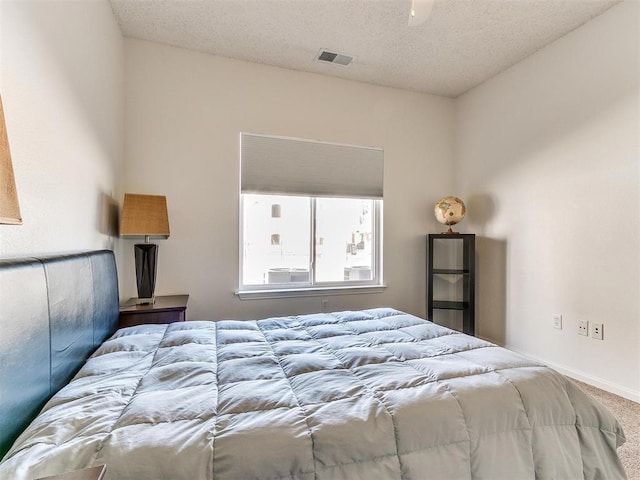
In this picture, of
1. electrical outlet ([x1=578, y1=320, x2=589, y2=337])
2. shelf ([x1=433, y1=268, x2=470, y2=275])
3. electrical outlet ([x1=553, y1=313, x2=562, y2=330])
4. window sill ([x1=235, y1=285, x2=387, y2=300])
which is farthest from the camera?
shelf ([x1=433, y1=268, x2=470, y2=275])

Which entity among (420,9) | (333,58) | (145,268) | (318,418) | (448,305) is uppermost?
(333,58)

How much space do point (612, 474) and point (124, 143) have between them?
140 inches

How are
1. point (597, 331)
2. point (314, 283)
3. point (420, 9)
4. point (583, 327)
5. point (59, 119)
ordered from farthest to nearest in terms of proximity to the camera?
1. point (314, 283)
2. point (583, 327)
3. point (597, 331)
4. point (420, 9)
5. point (59, 119)

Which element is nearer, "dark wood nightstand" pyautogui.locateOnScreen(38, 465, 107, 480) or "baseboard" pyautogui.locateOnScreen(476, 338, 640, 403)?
"dark wood nightstand" pyautogui.locateOnScreen(38, 465, 107, 480)

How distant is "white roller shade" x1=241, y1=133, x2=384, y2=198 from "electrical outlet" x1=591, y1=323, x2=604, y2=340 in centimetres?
214

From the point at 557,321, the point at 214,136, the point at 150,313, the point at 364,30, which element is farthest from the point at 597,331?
the point at 214,136

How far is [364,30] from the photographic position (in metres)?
2.69

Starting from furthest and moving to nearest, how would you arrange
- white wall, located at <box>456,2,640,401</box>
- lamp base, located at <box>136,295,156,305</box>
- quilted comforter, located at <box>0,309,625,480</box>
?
lamp base, located at <box>136,295,156,305</box>, white wall, located at <box>456,2,640,401</box>, quilted comforter, located at <box>0,309,625,480</box>

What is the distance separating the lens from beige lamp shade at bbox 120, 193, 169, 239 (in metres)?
2.39

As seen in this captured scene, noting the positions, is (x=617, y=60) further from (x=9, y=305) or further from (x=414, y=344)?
(x=9, y=305)

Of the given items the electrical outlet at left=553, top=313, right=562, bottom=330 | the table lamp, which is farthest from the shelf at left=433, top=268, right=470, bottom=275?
the table lamp

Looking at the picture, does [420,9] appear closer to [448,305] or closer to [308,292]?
[308,292]

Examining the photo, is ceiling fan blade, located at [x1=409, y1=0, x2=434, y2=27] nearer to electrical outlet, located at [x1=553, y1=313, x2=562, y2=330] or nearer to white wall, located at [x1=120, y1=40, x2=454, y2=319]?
white wall, located at [x1=120, y1=40, x2=454, y2=319]

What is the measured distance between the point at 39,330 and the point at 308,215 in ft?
8.42
